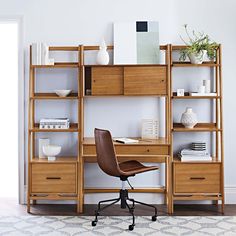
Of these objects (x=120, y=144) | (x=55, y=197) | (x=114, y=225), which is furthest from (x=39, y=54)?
(x=114, y=225)

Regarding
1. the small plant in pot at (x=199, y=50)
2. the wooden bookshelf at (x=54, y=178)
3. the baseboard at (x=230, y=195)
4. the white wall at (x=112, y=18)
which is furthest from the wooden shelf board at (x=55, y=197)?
the small plant in pot at (x=199, y=50)

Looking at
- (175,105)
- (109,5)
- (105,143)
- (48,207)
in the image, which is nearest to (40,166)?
(48,207)

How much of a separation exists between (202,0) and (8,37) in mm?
2424

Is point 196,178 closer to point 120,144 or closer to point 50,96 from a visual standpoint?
point 120,144

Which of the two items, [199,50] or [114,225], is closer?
[114,225]

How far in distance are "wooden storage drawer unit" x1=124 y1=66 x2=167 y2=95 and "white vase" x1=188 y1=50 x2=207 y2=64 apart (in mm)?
310

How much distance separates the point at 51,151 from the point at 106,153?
0.77m

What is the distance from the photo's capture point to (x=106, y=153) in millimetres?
3912

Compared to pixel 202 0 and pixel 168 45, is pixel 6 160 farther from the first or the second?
pixel 202 0

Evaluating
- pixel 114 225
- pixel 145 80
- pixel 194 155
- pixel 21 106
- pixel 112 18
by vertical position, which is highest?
pixel 112 18

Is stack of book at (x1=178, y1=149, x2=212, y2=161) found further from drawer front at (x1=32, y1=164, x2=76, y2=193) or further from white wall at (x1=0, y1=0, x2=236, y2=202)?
drawer front at (x1=32, y1=164, x2=76, y2=193)

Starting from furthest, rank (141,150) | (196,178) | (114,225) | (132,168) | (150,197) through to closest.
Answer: (150,197)
(196,178)
(141,150)
(132,168)
(114,225)

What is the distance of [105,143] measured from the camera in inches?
153

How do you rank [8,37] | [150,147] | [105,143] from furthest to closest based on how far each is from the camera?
[8,37] → [150,147] → [105,143]
